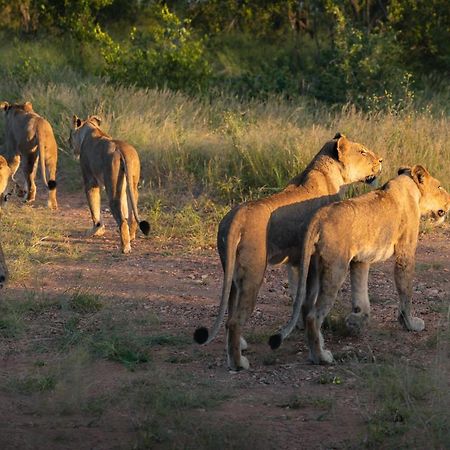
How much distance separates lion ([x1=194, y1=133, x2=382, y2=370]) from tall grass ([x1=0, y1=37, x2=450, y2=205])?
3.60m

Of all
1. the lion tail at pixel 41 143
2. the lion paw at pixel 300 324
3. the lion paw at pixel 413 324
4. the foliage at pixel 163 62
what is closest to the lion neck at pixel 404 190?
the lion paw at pixel 413 324

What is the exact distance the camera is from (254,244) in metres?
5.57

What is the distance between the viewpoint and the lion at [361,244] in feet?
18.4

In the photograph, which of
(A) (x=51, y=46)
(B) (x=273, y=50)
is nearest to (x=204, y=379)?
(A) (x=51, y=46)

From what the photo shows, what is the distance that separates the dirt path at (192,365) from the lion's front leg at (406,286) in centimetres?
7

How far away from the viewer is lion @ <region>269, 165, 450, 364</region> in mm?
5621

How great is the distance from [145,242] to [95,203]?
1.97ft

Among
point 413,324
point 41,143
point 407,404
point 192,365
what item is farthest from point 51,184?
point 407,404

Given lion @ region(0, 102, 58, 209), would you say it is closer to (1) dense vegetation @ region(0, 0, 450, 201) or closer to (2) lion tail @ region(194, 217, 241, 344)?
(1) dense vegetation @ region(0, 0, 450, 201)

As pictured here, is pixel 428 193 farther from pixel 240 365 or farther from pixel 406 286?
pixel 240 365

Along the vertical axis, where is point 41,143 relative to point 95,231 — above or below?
above

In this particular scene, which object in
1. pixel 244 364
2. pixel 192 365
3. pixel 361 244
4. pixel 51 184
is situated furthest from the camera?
pixel 51 184

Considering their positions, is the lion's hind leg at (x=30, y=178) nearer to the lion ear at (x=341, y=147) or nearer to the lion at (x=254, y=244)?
the lion ear at (x=341, y=147)

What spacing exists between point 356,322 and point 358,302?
12cm
